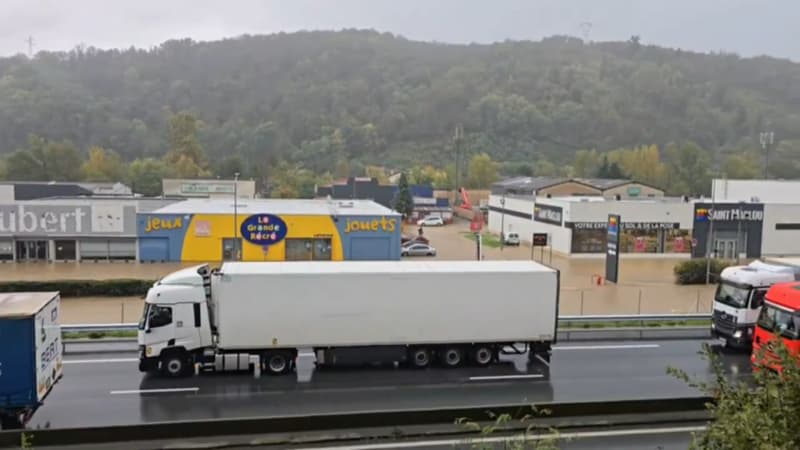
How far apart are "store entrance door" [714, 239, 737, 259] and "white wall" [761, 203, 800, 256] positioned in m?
2.05

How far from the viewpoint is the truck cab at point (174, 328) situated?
16.0m

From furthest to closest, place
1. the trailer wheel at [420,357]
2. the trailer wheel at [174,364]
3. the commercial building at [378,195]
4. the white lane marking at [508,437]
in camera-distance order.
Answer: the commercial building at [378,195], the trailer wheel at [420,357], the trailer wheel at [174,364], the white lane marking at [508,437]

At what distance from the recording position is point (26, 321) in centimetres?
1230

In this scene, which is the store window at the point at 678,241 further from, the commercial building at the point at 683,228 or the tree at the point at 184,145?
the tree at the point at 184,145

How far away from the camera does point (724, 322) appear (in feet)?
63.7

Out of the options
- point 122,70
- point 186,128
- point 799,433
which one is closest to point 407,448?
point 799,433

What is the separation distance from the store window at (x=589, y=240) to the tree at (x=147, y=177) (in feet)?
191

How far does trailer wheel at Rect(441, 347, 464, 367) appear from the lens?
56.3ft

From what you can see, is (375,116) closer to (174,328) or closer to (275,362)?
(275,362)

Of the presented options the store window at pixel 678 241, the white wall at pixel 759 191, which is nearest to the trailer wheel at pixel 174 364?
the store window at pixel 678 241

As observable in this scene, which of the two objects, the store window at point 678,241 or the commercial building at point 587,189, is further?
the commercial building at point 587,189

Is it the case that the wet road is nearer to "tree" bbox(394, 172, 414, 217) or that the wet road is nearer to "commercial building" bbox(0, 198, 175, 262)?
"commercial building" bbox(0, 198, 175, 262)

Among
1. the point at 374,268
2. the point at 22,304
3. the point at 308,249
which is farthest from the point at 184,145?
the point at 22,304

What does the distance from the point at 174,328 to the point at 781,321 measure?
1471cm
